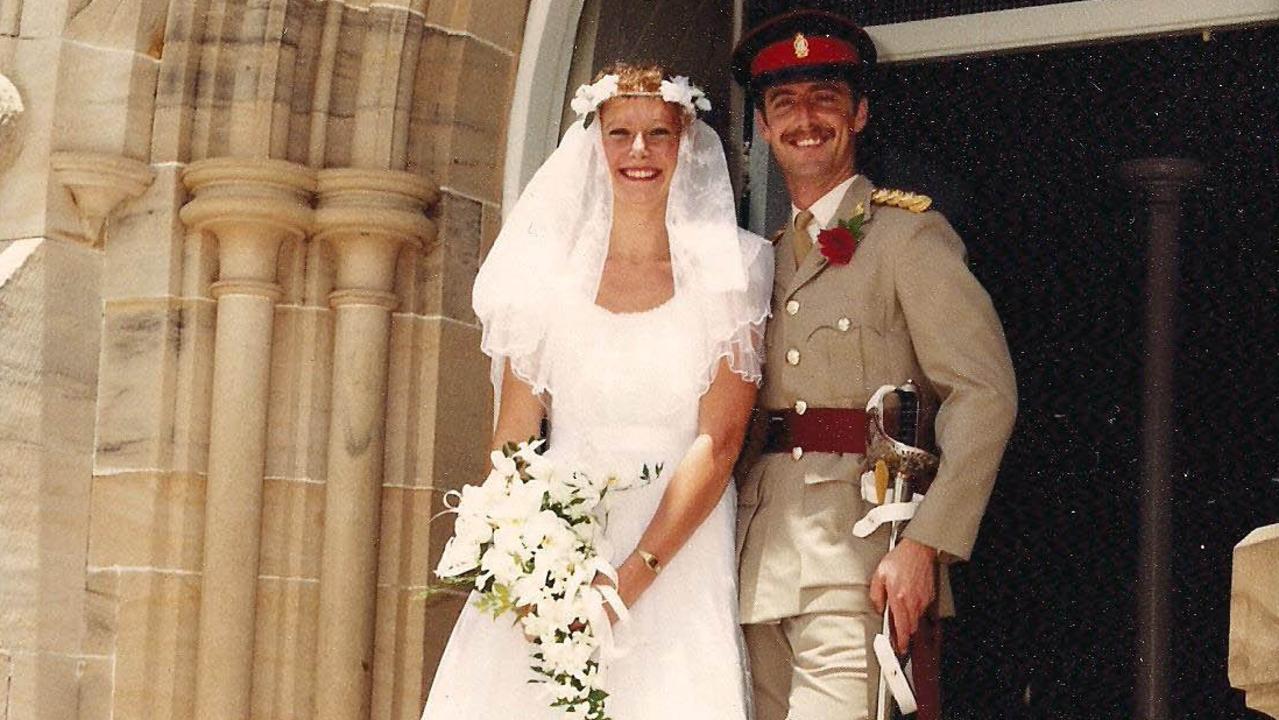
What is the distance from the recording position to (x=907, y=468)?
13.2ft

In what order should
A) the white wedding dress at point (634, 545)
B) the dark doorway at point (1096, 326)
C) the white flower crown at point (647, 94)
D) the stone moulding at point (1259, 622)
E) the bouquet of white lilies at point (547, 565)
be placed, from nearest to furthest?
the stone moulding at point (1259, 622), the bouquet of white lilies at point (547, 565), the white wedding dress at point (634, 545), the white flower crown at point (647, 94), the dark doorway at point (1096, 326)

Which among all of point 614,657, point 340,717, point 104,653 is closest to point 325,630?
point 340,717

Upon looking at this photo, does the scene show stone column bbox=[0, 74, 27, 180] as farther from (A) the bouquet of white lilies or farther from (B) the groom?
(B) the groom

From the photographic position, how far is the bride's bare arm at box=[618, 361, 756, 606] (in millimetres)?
4090

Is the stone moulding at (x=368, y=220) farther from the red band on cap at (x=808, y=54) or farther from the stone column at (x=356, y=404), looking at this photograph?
the red band on cap at (x=808, y=54)

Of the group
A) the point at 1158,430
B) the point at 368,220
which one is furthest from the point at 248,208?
the point at 1158,430

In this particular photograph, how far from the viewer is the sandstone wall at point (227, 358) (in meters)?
4.90

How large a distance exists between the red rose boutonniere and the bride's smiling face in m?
0.34

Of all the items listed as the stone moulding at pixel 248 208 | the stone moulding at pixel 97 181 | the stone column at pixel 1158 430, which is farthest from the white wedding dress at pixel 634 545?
the stone moulding at pixel 97 181

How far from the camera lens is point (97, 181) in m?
4.98

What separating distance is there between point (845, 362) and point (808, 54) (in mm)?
658

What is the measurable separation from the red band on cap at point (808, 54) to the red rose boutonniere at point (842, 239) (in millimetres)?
345

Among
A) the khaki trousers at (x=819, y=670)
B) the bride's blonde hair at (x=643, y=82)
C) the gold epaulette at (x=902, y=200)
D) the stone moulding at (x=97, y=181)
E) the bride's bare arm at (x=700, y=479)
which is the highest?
the bride's blonde hair at (x=643, y=82)

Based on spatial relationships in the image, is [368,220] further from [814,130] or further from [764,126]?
[814,130]
